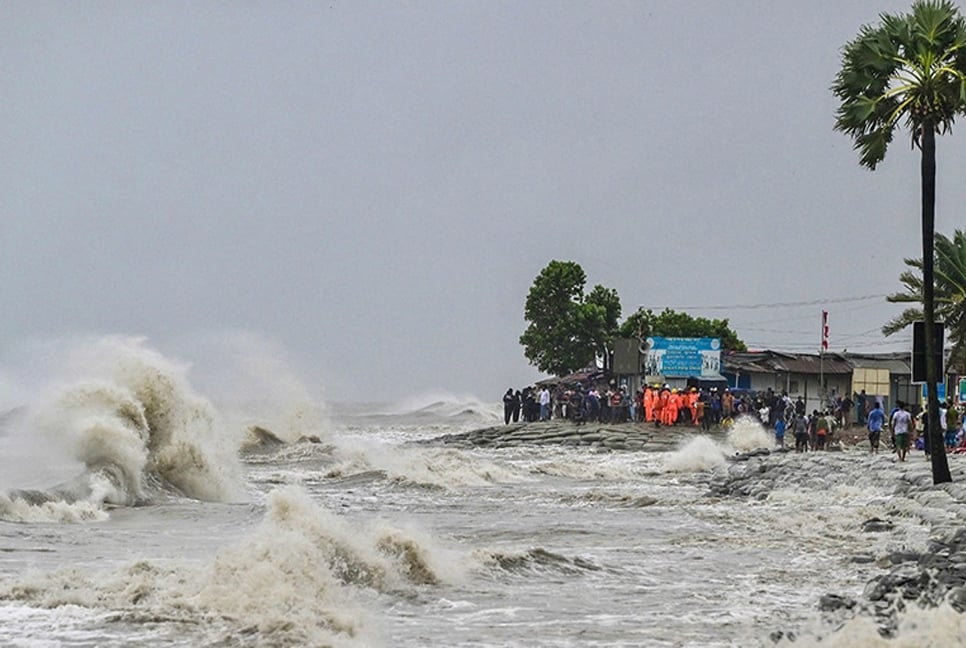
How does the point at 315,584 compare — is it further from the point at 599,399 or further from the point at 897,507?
the point at 599,399

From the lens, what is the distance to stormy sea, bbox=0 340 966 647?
10.1m

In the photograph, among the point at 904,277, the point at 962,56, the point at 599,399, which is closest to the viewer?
the point at 962,56

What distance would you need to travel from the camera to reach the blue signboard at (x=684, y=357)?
5622 cm

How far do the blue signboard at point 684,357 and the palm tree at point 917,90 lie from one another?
1403 inches

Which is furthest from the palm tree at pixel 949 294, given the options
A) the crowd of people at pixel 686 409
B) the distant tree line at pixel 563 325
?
the distant tree line at pixel 563 325

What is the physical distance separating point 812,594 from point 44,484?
1405 centimetres

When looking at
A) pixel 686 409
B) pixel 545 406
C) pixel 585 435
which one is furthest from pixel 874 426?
pixel 545 406

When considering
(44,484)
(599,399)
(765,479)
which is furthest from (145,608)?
(599,399)

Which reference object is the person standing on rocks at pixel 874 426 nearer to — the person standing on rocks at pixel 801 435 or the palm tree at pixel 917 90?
the person standing on rocks at pixel 801 435

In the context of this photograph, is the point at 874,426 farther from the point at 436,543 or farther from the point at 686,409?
the point at 436,543

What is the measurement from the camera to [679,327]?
3113 inches

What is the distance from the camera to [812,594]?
1212 centimetres

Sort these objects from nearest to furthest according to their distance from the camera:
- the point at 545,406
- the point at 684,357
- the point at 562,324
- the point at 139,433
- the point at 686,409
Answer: the point at 139,433 < the point at 686,409 < the point at 545,406 < the point at 684,357 < the point at 562,324

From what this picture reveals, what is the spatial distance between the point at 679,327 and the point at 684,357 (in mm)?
22960
